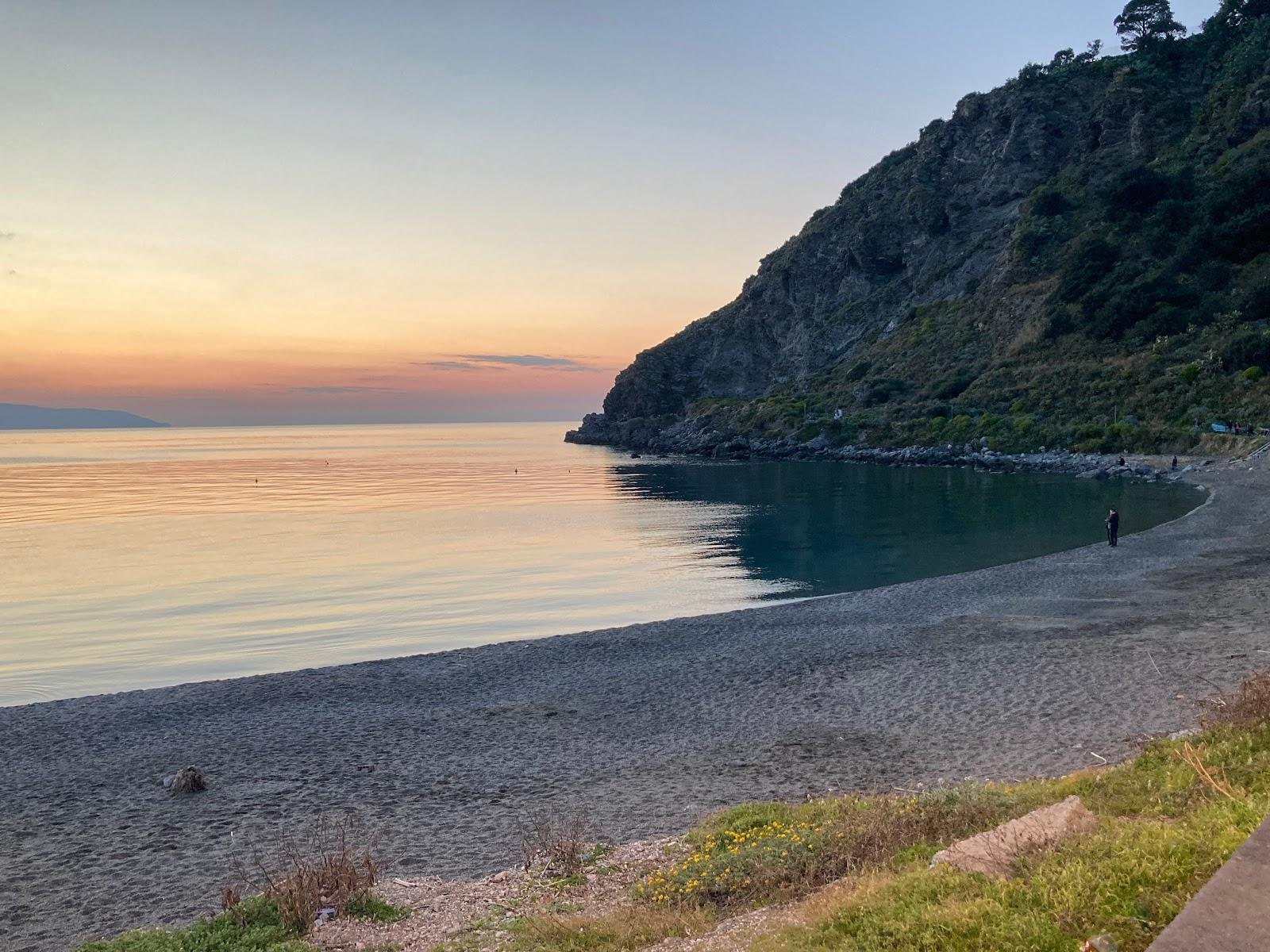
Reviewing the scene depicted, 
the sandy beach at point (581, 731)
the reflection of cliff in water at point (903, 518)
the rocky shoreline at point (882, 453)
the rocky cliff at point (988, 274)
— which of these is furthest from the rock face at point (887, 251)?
the sandy beach at point (581, 731)

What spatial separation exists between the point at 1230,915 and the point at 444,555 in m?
46.0

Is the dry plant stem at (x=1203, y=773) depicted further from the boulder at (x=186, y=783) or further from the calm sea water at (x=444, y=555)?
the calm sea water at (x=444, y=555)

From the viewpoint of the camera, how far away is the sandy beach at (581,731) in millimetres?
12461

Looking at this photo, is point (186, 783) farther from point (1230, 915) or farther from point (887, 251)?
point (887, 251)

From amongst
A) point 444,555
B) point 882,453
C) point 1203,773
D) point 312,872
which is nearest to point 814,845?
point 1203,773

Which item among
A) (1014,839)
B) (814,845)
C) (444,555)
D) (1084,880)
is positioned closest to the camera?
(1084,880)

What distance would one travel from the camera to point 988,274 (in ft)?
420

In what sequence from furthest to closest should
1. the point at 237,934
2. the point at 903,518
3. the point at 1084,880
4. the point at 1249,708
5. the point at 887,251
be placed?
the point at 887,251
the point at 903,518
the point at 1249,708
the point at 237,934
the point at 1084,880

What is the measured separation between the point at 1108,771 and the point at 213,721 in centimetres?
1724

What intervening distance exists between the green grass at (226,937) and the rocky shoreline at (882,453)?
2763 inches

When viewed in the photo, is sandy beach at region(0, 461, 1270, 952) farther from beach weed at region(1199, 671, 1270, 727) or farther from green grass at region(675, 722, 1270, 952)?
green grass at region(675, 722, 1270, 952)

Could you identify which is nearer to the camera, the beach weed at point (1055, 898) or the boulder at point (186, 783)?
the beach weed at point (1055, 898)

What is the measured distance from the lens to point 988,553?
40906 millimetres

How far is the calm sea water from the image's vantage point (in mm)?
29750
